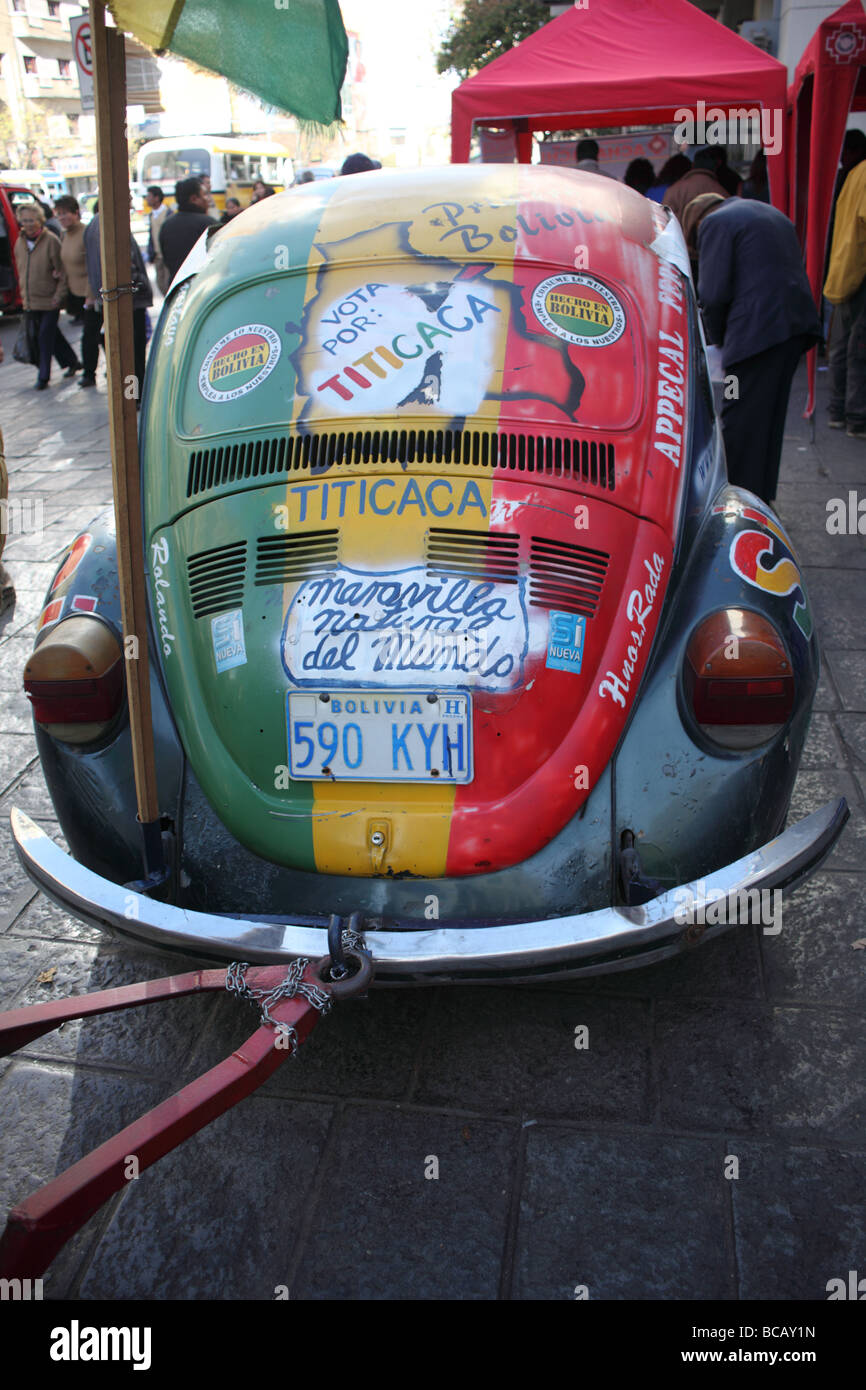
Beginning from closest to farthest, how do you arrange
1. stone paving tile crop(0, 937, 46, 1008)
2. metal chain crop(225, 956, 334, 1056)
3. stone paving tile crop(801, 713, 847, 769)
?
metal chain crop(225, 956, 334, 1056), stone paving tile crop(0, 937, 46, 1008), stone paving tile crop(801, 713, 847, 769)

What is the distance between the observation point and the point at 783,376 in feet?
18.0

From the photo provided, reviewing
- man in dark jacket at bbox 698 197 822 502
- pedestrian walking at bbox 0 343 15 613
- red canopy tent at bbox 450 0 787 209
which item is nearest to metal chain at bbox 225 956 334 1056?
pedestrian walking at bbox 0 343 15 613

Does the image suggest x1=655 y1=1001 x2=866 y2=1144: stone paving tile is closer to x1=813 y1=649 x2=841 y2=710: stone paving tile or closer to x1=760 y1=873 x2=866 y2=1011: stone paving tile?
x1=760 y1=873 x2=866 y2=1011: stone paving tile

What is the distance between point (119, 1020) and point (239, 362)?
1928mm

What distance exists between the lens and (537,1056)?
254 cm

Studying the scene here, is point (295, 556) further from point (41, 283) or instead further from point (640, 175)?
point (41, 283)

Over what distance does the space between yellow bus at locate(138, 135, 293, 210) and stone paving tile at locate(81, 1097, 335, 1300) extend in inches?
991

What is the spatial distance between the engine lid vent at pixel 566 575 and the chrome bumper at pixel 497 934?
0.75m

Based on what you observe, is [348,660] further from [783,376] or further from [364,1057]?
[783,376]

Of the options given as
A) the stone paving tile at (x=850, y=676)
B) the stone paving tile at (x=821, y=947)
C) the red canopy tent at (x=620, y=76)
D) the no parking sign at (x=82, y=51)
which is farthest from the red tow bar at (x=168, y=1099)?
the red canopy tent at (x=620, y=76)

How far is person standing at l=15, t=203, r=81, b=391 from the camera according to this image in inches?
408

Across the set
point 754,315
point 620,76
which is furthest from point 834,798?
point 620,76

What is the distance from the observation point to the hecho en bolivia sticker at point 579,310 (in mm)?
3010
